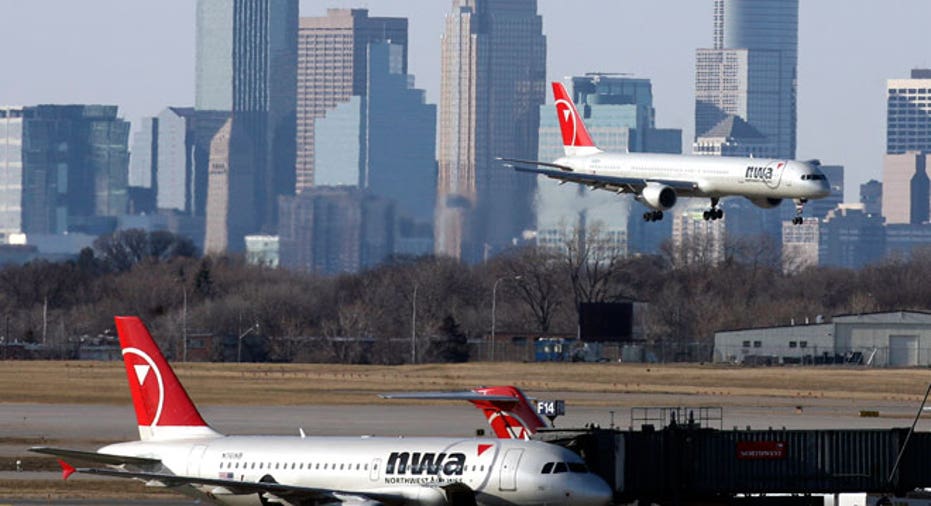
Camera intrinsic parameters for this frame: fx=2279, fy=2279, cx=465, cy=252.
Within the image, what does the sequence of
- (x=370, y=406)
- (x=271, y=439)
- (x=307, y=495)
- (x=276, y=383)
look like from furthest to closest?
(x=276, y=383) < (x=370, y=406) < (x=271, y=439) < (x=307, y=495)

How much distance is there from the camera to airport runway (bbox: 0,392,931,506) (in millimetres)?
93188

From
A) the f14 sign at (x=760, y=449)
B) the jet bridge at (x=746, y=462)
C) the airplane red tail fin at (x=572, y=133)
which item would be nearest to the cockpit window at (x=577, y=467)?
the jet bridge at (x=746, y=462)

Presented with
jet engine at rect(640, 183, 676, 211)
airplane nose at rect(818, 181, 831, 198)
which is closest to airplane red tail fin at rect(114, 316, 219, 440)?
airplane nose at rect(818, 181, 831, 198)

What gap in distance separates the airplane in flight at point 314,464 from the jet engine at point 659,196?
48031 millimetres

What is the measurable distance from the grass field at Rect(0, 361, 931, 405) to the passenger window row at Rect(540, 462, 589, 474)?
61874mm

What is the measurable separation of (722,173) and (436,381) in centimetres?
4011

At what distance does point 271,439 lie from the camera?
59750 millimetres

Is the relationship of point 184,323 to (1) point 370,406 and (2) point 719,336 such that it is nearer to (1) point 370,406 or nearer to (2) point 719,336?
(2) point 719,336

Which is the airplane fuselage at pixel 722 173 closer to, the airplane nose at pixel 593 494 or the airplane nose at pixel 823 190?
the airplane nose at pixel 823 190

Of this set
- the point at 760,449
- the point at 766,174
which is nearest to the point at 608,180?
the point at 766,174

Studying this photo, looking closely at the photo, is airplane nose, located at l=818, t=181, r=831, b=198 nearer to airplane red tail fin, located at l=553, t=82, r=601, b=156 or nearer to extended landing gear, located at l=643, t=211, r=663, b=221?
extended landing gear, located at l=643, t=211, r=663, b=221

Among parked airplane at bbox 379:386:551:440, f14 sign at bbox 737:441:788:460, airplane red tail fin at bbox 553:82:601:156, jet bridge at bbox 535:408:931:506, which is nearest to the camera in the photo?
jet bridge at bbox 535:408:931:506

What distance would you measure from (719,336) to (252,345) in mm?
41546

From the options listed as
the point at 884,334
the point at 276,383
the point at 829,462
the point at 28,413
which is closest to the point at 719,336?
the point at 884,334
